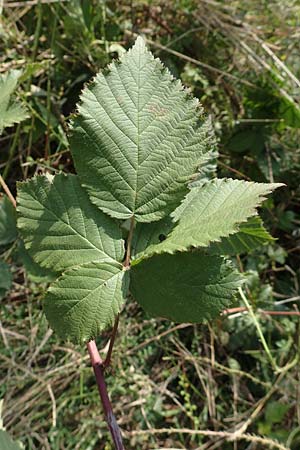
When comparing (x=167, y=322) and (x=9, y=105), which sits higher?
(x=9, y=105)

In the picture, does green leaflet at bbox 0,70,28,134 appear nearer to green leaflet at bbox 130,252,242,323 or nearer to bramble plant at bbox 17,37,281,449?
bramble plant at bbox 17,37,281,449

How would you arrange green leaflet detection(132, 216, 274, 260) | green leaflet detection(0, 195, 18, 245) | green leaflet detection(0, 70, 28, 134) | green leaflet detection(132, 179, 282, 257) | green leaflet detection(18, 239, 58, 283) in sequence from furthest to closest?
green leaflet detection(0, 195, 18, 245) < green leaflet detection(18, 239, 58, 283) < green leaflet detection(0, 70, 28, 134) < green leaflet detection(132, 216, 274, 260) < green leaflet detection(132, 179, 282, 257)

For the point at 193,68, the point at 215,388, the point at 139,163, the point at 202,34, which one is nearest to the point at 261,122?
the point at 193,68

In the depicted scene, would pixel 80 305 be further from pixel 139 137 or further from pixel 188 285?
pixel 139 137

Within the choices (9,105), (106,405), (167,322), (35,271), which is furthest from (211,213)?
(167,322)

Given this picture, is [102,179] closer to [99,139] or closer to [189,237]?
[99,139]

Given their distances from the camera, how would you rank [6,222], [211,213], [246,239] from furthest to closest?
1. [6,222]
2. [246,239]
3. [211,213]

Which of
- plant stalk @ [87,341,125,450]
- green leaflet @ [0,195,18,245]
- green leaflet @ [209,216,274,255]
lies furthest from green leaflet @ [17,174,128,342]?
green leaflet @ [0,195,18,245]

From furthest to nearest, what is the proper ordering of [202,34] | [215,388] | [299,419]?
[202,34] < [215,388] < [299,419]
